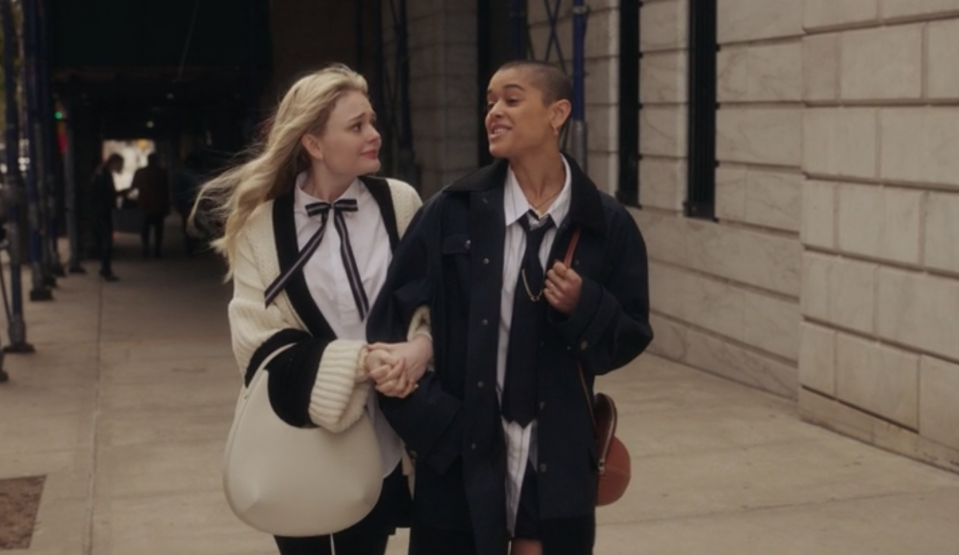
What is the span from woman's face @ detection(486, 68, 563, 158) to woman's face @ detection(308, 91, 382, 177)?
395 mm

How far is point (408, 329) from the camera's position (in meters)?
3.70

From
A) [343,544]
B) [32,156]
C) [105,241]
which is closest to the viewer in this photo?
[343,544]

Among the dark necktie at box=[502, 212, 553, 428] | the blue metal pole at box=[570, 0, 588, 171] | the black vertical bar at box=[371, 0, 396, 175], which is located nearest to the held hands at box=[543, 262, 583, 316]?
the dark necktie at box=[502, 212, 553, 428]

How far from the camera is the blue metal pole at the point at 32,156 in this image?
1592 centimetres

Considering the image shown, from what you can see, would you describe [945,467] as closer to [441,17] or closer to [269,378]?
[269,378]

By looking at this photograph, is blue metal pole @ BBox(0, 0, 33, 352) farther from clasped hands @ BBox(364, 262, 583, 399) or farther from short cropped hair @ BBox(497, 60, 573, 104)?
short cropped hair @ BBox(497, 60, 573, 104)

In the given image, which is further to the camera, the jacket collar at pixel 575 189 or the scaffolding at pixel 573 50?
the scaffolding at pixel 573 50

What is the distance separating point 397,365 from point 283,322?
0.44 metres

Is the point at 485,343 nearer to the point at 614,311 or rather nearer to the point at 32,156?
the point at 614,311

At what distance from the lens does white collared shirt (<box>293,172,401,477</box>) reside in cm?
389

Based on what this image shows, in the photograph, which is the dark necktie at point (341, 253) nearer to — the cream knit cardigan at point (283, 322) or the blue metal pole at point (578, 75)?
the cream knit cardigan at point (283, 322)

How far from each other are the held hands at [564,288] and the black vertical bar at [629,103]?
29.4 ft

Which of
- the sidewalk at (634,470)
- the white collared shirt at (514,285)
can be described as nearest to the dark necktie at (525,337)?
the white collared shirt at (514,285)

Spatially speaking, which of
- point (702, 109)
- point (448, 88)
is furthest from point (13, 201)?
point (448, 88)
